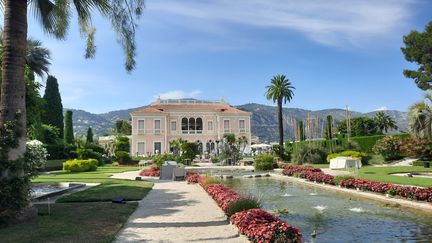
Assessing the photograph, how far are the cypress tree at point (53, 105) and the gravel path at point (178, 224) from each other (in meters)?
32.7

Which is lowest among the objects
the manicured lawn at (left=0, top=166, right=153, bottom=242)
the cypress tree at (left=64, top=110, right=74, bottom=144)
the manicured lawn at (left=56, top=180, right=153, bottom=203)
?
the manicured lawn at (left=0, top=166, right=153, bottom=242)

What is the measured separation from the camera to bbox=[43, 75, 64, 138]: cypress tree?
4131 cm

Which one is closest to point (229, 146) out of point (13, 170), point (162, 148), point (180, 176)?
point (180, 176)

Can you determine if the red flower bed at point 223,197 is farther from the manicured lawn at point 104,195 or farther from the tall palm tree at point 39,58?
the tall palm tree at point 39,58

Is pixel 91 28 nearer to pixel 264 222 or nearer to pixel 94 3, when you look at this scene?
pixel 94 3

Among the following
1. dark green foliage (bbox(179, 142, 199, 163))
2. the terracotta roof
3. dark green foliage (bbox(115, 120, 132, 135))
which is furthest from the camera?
dark green foliage (bbox(115, 120, 132, 135))

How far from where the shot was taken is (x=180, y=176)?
73.0 feet

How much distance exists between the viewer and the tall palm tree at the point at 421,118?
85.1 feet

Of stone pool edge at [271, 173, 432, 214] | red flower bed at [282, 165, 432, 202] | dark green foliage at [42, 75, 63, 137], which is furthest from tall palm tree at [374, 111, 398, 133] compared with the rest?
stone pool edge at [271, 173, 432, 214]

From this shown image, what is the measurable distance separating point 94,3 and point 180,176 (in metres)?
13.5

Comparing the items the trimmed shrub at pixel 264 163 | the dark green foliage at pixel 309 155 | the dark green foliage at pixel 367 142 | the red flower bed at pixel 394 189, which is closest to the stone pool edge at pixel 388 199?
the red flower bed at pixel 394 189

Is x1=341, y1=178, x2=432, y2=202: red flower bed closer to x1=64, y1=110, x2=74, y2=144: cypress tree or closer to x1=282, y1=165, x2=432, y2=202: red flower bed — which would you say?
x1=282, y1=165, x2=432, y2=202: red flower bed

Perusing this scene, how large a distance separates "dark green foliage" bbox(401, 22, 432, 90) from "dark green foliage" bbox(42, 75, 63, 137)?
118ft

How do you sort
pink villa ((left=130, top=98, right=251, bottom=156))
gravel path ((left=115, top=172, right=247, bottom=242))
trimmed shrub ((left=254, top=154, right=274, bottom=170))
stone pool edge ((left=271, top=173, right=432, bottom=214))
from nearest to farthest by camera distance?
1. gravel path ((left=115, top=172, right=247, bottom=242))
2. stone pool edge ((left=271, top=173, right=432, bottom=214))
3. trimmed shrub ((left=254, top=154, right=274, bottom=170))
4. pink villa ((left=130, top=98, right=251, bottom=156))
